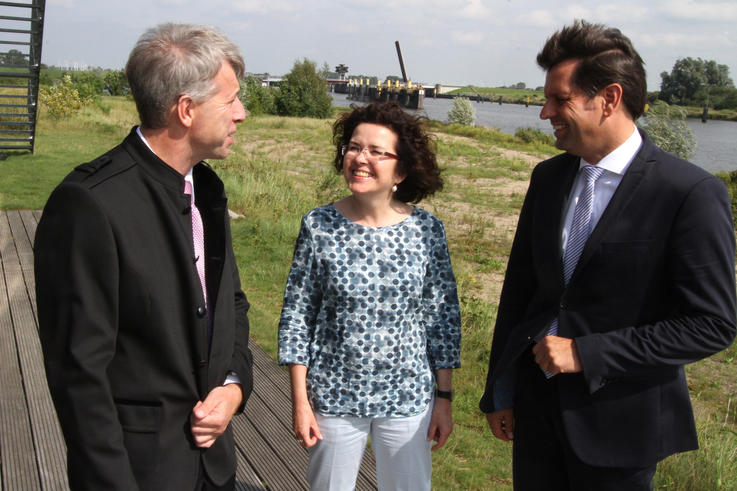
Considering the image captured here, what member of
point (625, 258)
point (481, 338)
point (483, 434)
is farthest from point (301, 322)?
point (481, 338)

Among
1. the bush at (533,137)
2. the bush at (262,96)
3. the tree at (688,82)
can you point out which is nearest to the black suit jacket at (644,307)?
the bush at (533,137)

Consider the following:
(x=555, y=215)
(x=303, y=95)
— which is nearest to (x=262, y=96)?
(x=303, y=95)

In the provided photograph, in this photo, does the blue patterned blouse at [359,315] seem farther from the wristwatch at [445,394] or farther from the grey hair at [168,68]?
the grey hair at [168,68]

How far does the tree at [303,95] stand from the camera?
193 ft

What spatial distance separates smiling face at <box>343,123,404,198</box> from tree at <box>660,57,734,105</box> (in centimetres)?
8408

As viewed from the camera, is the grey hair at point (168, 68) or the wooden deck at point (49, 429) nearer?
the grey hair at point (168, 68)

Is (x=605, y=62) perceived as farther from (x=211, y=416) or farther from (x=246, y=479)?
(x=246, y=479)

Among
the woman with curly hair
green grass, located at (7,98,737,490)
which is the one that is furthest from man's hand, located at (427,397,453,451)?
green grass, located at (7,98,737,490)

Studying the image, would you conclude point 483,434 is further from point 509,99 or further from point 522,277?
point 509,99

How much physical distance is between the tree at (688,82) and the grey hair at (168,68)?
278 ft

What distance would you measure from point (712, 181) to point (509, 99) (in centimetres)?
13897

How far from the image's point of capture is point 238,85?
184cm

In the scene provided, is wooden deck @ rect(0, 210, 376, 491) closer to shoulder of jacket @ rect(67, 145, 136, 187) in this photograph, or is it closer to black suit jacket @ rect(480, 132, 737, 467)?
black suit jacket @ rect(480, 132, 737, 467)

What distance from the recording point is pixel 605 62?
6.16ft
